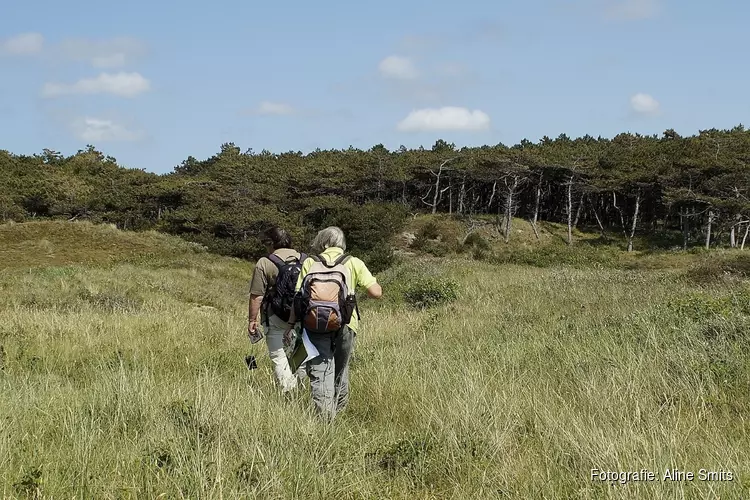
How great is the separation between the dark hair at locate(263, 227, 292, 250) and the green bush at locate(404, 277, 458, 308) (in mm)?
8524

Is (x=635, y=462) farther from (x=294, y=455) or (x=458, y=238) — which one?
(x=458, y=238)

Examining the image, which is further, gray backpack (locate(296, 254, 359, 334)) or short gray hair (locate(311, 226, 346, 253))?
short gray hair (locate(311, 226, 346, 253))

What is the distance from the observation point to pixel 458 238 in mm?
44500

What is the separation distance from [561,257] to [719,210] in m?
12.0

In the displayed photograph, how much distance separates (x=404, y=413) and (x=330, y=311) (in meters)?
0.97

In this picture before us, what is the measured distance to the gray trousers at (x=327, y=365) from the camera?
425 cm

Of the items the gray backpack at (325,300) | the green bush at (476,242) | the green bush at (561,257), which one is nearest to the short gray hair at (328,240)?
the gray backpack at (325,300)

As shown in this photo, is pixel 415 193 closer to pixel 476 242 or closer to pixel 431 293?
pixel 476 242

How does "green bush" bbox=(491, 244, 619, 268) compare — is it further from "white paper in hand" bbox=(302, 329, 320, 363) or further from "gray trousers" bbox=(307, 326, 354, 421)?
"white paper in hand" bbox=(302, 329, 320, 363)

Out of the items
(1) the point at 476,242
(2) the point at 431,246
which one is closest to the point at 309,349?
(2) the point at 431,246

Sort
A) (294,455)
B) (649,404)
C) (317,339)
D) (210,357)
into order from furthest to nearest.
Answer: (210,357) < (317,339) < (649,404) < (294,455)

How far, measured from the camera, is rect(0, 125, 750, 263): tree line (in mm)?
39969

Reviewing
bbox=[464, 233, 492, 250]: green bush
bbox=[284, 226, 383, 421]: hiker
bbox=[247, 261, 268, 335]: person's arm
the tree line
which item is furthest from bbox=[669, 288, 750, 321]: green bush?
bbox=[464, 233, 492, 250]: green bush

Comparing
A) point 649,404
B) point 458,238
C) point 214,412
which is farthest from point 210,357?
point 458,238
